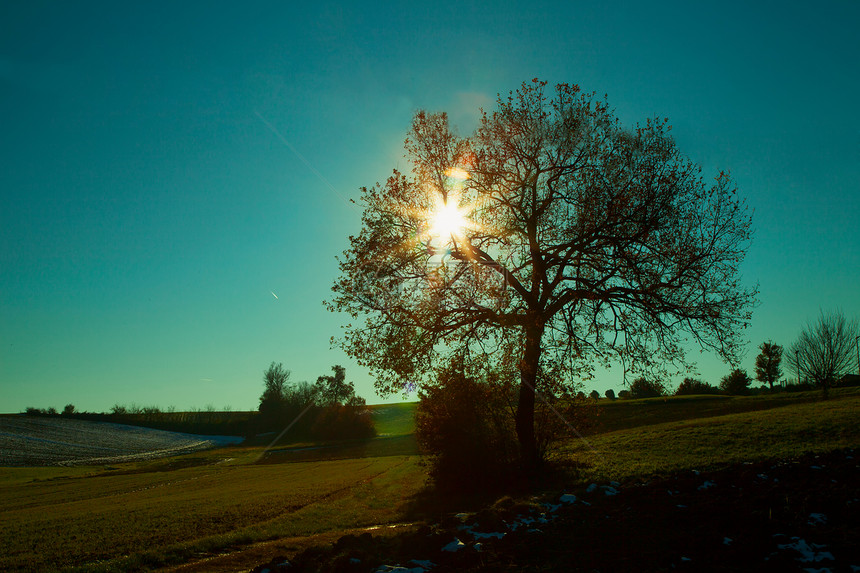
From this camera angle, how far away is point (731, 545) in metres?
8.16

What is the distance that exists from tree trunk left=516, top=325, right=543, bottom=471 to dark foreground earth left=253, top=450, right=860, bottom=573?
22.7 ft

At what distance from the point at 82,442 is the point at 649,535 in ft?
313

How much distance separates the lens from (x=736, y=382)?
77.6 m

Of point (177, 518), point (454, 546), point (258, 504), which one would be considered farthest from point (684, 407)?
point (454, 546)

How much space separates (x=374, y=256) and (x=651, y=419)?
40119mm

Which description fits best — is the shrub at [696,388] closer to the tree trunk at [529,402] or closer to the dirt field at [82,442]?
the tree trunk at [529,402]

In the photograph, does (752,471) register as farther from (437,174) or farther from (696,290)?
(437,174)

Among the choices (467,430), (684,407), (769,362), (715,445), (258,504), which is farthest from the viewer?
(769,362)

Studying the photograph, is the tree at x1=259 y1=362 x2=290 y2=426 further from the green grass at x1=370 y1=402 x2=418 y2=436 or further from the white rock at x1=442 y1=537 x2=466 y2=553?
the white rock at x1=442 y1=537 x2=466 y2=553

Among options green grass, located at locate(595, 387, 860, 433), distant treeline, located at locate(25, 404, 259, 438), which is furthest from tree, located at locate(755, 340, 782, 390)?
distant treeline, located at locate(25, 404, 259, 438)

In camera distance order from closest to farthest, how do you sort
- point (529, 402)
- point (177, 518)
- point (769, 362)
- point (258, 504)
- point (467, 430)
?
point (177, 518) → point (467, 430) → point (529, 402) → point (258, 504) → point (769, 362)

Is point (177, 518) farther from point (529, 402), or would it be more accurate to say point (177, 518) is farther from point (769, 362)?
point (769, 362)

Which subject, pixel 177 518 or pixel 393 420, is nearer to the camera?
pixel 177 518

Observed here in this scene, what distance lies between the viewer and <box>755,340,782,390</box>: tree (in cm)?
7306
